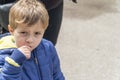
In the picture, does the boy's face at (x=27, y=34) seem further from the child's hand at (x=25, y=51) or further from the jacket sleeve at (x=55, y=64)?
the jacket sleeve at (x=55, y=64)

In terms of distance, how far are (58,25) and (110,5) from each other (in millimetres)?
2265

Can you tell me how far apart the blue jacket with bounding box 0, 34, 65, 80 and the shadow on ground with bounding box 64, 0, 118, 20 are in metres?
2.19

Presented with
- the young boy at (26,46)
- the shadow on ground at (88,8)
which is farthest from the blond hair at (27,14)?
the shadow on ground at (88,8)

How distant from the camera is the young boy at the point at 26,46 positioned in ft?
3.85

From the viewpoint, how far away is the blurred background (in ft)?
8.24

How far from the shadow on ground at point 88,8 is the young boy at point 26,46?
2251mm

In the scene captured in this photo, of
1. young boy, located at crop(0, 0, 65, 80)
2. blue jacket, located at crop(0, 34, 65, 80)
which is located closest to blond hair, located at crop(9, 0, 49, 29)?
young boy, located at crop(0, 0, 65, 80)

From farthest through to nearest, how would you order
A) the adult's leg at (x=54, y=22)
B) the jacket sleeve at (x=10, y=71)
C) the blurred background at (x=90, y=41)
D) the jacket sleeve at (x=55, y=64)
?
the blurred background at (x=90, y=41)
the adult's leg at (x=54, y=22)
the jacket sleeve at (x=55, y=64)
the jacket sleeve at (x=10, y=71)

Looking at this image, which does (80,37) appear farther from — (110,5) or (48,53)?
(48,53)

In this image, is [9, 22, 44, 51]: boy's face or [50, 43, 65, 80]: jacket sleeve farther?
[50, 43, 65, 80]: jacket sleeve

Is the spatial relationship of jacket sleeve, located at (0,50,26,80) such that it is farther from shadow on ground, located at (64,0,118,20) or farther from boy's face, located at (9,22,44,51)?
shadow on ground, located at (64,0,118,20)

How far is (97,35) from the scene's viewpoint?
10.2 feet

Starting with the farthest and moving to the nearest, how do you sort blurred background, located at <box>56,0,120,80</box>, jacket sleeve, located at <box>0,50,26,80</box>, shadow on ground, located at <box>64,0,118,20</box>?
shadow on ground, located at <box>64,0,118,20</box> → blurred background, located at <box>56,0,120,80</box> → jacket sleeve, located at <box>0,50,26,80</box>

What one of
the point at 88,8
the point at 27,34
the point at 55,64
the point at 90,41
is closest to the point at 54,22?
the point at 55,64
